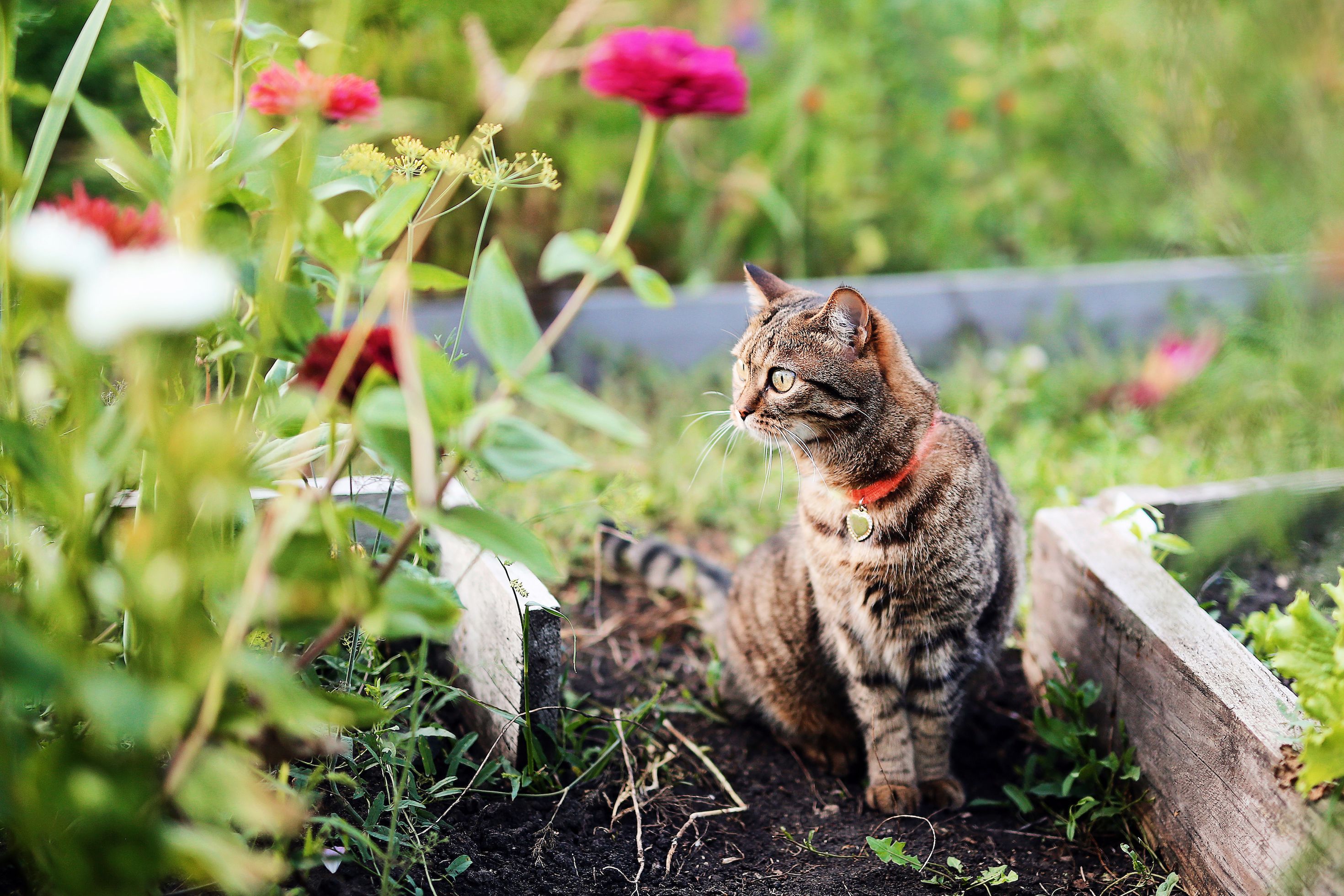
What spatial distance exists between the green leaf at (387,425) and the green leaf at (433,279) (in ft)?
0.68

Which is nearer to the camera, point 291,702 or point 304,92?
point 291,702

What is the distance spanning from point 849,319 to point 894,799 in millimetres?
796

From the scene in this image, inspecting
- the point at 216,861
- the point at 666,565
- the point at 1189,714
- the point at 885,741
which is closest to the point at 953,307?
the point at 666,565

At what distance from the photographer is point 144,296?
1.96 ft

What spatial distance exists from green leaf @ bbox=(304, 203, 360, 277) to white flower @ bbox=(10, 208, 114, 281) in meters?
0.18

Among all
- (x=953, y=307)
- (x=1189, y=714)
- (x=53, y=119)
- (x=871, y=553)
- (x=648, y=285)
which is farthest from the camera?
(x=953, y=307)

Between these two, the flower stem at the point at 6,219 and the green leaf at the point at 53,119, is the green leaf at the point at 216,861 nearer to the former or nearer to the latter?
the flower stem at the point at 6,219

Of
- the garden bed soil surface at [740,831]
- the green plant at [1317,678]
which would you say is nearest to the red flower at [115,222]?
the garden bed soil surface at [740,831]

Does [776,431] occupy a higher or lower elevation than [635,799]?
higher

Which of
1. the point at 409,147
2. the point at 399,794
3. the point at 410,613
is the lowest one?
the point at 399,794

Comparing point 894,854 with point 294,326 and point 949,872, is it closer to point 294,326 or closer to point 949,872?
point 949,872

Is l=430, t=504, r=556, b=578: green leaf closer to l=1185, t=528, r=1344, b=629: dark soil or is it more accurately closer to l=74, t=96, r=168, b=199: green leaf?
l=74, t=96, r=168, b=199: green leaf

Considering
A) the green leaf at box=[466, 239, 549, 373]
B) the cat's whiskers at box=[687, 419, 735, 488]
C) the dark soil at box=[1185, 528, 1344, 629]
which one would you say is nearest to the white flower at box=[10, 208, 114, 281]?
the green leaf at box=[466, 239, 549, 373]

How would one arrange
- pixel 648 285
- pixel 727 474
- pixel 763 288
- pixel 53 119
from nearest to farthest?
pixel 648 285
pixel 53 119
pixel 763 288
pixel 727 474
